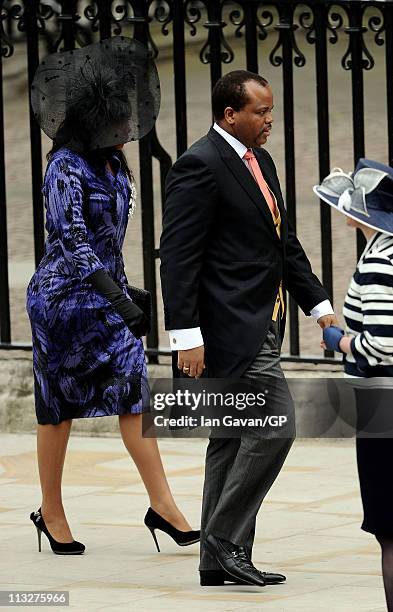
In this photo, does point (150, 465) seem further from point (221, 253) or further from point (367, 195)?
point (367, 195)

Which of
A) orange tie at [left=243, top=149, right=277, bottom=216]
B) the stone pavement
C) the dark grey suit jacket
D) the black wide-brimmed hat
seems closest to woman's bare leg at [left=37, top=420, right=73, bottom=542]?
the stone pavement

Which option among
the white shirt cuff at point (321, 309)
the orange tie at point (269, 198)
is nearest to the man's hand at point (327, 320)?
the white shirt cuff at point (321, 309)

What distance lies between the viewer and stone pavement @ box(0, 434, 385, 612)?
6.17 metres

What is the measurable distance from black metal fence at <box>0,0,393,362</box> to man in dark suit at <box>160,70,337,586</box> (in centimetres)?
326

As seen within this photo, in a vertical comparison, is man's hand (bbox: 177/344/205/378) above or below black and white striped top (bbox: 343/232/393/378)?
below

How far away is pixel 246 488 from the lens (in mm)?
6289

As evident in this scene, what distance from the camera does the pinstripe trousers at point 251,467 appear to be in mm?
6281

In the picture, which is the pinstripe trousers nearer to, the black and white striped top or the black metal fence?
the black and white striped top

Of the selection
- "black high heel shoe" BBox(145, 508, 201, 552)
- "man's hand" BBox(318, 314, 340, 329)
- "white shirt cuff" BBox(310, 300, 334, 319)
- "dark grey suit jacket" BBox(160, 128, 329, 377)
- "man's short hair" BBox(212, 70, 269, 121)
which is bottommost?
"black high heel shoe" BBox(145, 508, 201, 552)

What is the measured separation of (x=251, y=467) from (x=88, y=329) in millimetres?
1101

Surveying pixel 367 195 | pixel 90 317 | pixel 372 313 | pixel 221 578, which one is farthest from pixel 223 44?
pixel 372 313

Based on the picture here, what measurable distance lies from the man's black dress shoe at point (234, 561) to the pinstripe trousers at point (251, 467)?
2 centimetres

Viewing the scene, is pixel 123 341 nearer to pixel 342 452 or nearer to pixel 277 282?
pixel 277 282

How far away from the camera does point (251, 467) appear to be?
Result: 20.6ft
